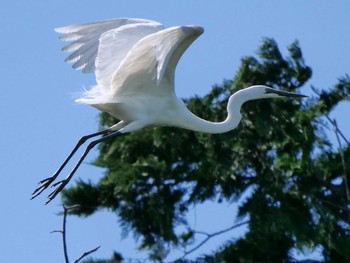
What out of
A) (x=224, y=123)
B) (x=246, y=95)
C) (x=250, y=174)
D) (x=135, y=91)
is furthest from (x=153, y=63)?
(x=250, y=174)

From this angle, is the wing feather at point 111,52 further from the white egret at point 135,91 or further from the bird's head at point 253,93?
the bird's head at point 253,93

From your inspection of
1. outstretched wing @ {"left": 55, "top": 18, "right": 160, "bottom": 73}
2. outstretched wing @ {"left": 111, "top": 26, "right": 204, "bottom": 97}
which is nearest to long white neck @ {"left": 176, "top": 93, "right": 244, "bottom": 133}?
outstretched wing @ {"left": 111, "top": 26, "right": 204, "bottom": 97}

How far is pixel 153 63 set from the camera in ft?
46.9

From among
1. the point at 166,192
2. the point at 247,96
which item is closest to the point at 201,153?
the point at 166,192

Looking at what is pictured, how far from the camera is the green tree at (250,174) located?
18.0 m

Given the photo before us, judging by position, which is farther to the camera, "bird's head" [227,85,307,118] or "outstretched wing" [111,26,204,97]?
"bird's head" [227,85,307,118]

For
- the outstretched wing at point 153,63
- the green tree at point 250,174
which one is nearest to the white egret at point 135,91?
the outstretched wing at point 153,63

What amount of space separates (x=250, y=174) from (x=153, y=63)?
4.33 meters

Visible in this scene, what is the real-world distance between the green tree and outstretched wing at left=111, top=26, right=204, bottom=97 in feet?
10.4

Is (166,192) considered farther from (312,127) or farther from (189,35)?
(189,35)

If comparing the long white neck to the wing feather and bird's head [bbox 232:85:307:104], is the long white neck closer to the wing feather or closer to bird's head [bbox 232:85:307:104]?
bird's head [bbox 232:85:307:104]

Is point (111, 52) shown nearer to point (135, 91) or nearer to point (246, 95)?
point (135, 91)

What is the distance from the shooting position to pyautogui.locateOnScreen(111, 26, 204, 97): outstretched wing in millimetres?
13781

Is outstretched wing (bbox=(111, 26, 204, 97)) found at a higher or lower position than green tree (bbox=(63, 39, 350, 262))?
lower
